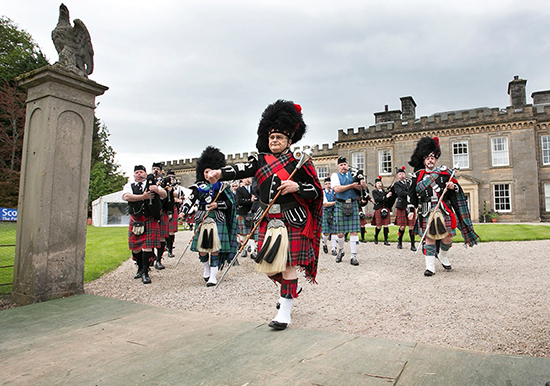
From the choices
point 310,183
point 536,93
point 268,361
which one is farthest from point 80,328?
point 536,93

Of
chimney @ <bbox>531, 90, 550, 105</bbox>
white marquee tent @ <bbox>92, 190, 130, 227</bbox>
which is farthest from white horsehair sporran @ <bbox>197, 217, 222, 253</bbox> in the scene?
chimney @ <bbox>531, 90, 550, 105</bbox>

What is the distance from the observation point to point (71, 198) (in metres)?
4.53

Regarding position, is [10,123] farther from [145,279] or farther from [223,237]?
[223,237]

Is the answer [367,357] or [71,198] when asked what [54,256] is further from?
[367,357]

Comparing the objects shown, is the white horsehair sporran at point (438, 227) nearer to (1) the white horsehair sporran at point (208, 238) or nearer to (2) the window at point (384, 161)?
(1) the white horsehair sporran at point (208, 238)

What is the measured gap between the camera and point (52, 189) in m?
4.33

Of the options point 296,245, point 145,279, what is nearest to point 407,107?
point 145,279

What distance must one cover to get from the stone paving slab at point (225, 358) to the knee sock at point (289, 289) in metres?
0.31

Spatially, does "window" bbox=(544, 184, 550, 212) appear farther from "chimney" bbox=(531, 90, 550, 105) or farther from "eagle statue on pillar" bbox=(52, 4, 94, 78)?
"eagle statue on pillar" bbox=(52, 4, 94, 78)

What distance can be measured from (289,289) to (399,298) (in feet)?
5.75

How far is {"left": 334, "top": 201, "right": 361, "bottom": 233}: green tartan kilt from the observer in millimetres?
7182

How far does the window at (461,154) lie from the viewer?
27344 millimetres

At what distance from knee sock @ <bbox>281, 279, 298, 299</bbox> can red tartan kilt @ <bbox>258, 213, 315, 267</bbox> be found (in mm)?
180

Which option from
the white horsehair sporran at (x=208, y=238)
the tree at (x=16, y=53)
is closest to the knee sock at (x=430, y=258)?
the white horsehair sporran at (x=208, y=238)
